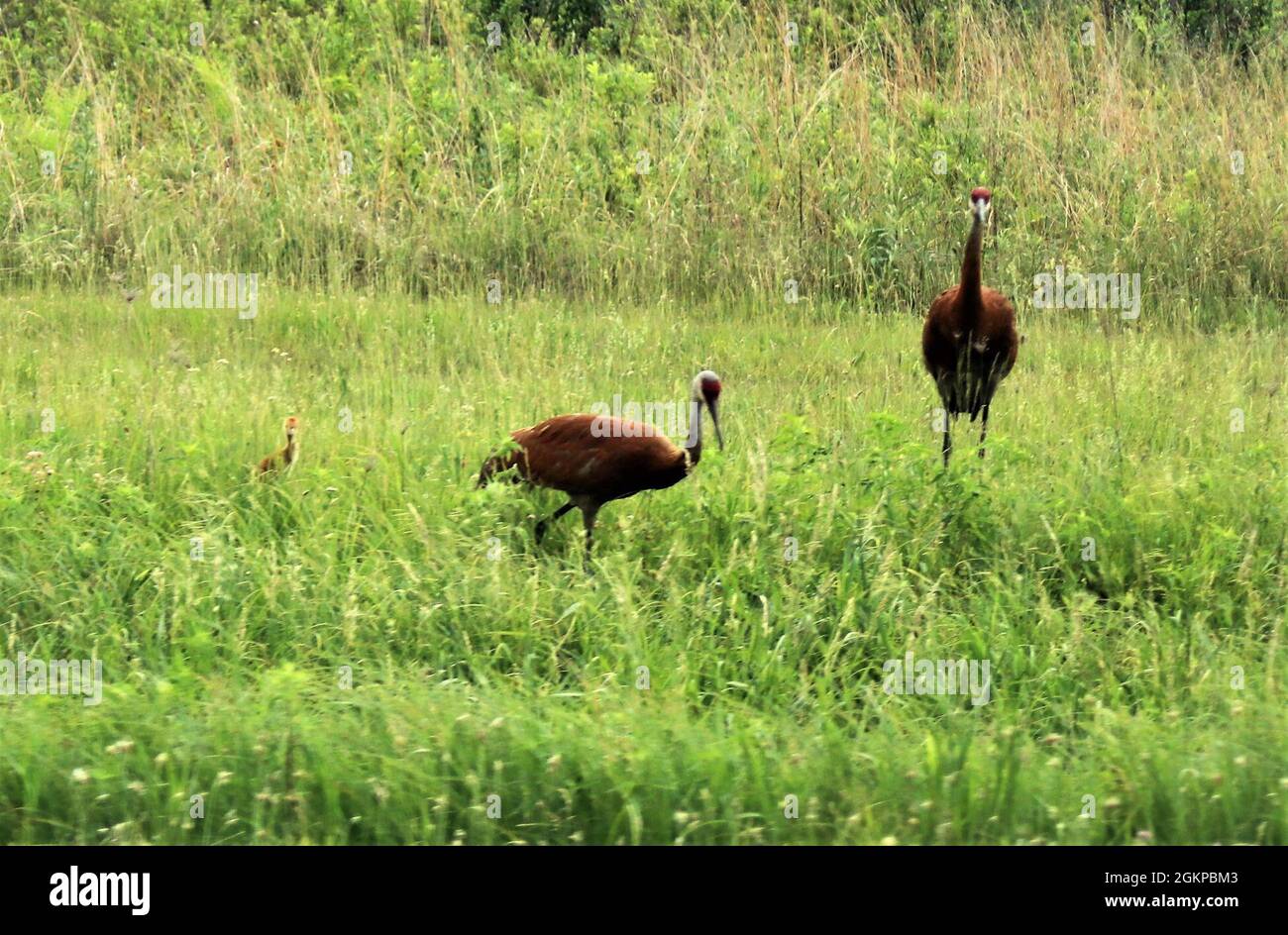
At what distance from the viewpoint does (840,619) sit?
192 inches

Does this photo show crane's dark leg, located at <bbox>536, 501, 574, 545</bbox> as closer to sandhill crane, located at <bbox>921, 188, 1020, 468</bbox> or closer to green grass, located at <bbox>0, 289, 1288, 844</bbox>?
green grass, located at <bbox>0, 289, 1288, 844</bbox>

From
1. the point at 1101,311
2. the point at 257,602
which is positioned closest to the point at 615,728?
the point at 257,602

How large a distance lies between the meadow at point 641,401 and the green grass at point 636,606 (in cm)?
2

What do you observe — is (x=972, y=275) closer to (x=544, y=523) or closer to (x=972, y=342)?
(x=972, y=342)

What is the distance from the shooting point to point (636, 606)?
4980 mm

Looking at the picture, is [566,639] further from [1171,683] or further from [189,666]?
[1171,683]

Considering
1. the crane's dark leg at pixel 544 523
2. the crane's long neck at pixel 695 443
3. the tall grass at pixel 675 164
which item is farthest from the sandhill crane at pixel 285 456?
the tall grass at pixel 675 164

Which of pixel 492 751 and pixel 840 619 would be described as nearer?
pixel 492 751

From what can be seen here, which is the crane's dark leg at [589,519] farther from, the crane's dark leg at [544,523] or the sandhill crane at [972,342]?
the sandhill crane at [972,342]

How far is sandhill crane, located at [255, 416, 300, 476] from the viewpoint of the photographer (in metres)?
5.87

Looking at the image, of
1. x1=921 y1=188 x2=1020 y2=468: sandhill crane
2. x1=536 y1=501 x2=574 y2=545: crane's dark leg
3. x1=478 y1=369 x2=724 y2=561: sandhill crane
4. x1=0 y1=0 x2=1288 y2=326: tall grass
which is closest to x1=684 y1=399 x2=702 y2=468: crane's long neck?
x1=478 y1=369 x2=724 y2=561: sandhill crane
